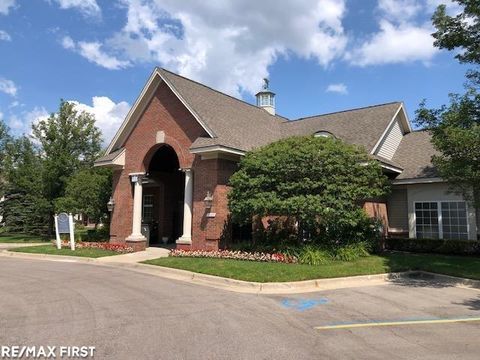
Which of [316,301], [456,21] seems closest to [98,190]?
[316,301]

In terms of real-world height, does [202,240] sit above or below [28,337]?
above

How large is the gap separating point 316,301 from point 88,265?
9.99 meters

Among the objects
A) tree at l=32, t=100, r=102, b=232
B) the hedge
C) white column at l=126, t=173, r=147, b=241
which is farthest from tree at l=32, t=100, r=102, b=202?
the hedge

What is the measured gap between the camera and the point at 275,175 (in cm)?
1605

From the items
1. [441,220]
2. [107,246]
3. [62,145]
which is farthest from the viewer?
[62,145]

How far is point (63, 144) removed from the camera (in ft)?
104

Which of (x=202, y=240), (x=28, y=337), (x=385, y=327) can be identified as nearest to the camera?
(x=28, y=337)

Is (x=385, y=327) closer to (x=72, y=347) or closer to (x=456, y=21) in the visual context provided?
(x=72, y=347)

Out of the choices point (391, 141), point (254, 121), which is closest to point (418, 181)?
point (391, 141)

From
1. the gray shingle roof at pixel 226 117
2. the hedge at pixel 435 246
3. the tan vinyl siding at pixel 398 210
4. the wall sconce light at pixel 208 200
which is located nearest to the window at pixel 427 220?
the tan vinyl siding at pixel 398 210

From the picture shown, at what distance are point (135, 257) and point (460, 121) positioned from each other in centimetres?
1294

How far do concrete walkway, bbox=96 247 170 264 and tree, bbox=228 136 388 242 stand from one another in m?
4.20

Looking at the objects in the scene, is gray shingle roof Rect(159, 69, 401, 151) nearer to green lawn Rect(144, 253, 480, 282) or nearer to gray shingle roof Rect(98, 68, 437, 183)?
gray shingle roof Rect(98, 68, 437, 183)

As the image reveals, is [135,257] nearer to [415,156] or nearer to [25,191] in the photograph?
[415,156]
